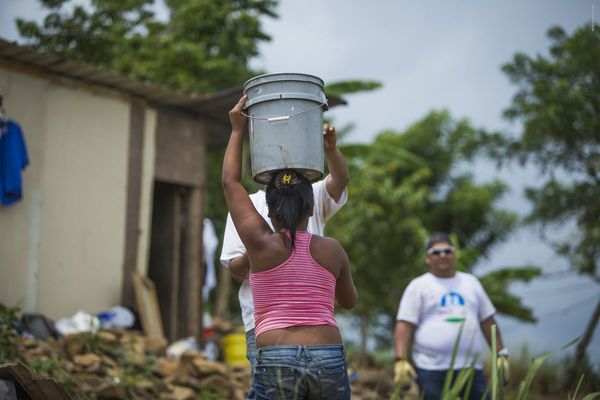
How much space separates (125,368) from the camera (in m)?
5.95

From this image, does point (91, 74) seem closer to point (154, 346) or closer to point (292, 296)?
point (154, 346)

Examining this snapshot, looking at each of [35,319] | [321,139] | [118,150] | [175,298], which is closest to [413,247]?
[175,298]

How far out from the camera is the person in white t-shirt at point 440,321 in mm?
4816

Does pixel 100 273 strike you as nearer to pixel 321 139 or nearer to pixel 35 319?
pixel 35 319

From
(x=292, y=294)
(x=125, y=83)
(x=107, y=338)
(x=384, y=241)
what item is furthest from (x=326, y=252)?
(x=384, y=241)

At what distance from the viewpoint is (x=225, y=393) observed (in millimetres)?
6047

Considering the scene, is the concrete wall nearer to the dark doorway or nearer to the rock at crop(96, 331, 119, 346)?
the dark doorway

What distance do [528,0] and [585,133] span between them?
7.46ft

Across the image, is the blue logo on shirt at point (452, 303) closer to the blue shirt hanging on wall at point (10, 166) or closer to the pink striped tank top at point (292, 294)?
the pink striped tank top at point (292, 294)

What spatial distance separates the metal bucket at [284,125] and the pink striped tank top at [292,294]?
0.48 meters

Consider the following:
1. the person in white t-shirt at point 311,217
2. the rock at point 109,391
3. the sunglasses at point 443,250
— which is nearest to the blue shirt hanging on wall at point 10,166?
the rock at point 109,391

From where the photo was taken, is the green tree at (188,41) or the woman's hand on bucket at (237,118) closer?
the woman's hand on bucket at (237,118)

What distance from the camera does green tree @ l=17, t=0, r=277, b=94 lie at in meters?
13.2

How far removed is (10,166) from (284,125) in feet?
14.9
